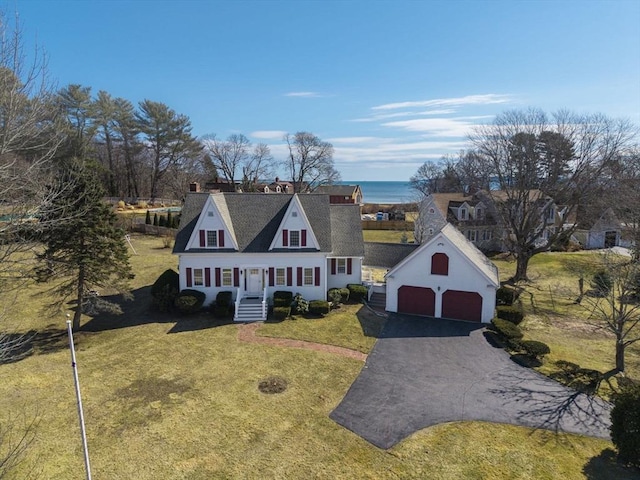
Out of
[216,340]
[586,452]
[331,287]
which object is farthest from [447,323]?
[216,340]

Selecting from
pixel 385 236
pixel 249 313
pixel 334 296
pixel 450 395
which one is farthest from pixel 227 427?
pixel 385 236

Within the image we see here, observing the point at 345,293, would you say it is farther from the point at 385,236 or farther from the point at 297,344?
the point at 385,236

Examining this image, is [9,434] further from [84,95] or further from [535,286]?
[84,95]

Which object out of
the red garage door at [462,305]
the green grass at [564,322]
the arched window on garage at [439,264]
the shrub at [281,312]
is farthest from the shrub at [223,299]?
the green grass at [564,322]

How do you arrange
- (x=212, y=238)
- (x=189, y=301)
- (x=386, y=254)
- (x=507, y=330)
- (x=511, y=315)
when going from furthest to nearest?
1. (x=386, y=254)
2. (x=212, y=238)
3. (x=189, y=301)
4. (x=511, y=315)
5. (x=507, y=330)

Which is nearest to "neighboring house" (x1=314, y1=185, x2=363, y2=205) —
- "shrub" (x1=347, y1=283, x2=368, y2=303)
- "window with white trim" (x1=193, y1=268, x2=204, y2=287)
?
"shrub" (x1=347, y1=283, x2=368, y2=303)

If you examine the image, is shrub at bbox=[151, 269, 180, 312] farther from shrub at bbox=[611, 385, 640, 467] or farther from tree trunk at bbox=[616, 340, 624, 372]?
tree trunk at bbox=[616, 340, 624, 372]
